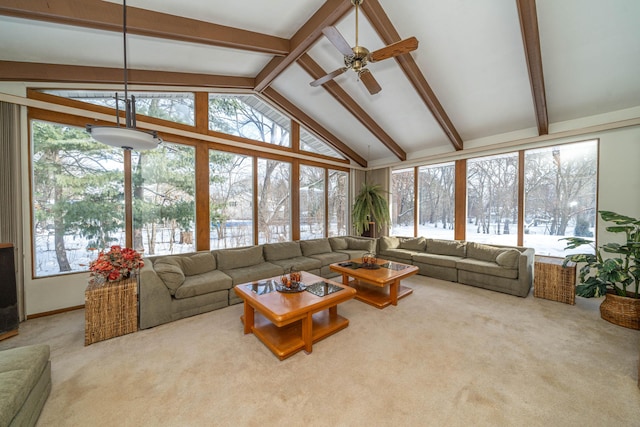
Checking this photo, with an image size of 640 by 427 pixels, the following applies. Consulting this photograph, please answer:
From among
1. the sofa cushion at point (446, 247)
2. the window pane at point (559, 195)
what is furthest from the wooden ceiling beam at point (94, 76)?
the window pane at point (559, 195)

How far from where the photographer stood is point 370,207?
19.1 ft

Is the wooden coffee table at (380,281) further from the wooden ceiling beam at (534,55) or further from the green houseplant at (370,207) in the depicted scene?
the wooden ceiling beam at (534,55)

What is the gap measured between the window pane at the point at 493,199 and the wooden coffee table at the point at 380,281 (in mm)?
2365

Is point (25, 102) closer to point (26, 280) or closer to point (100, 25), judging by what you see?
point (100, 25)

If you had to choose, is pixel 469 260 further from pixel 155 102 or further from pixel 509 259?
pixel 155 102

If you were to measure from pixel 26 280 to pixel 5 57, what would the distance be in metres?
2.52

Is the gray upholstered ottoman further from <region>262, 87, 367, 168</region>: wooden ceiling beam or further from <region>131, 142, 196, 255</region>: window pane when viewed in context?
<region>262, 87, 367, 168</region>: wooden ceiling beam

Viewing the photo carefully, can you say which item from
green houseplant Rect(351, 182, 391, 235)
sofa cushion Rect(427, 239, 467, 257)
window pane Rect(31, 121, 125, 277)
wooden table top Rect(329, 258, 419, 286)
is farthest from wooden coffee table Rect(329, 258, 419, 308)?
window pane Rect(31, 121, 125, 277)

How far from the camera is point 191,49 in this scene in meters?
3.13

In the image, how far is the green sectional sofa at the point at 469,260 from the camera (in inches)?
146

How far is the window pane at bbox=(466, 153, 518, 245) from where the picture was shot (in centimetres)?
462

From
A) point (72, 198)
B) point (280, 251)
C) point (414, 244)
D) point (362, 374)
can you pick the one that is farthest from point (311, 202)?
point (362, 374)

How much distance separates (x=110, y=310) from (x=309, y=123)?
4633 mm

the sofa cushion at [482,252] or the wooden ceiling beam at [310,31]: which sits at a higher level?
the wooden ceiling beam at [310,31]
